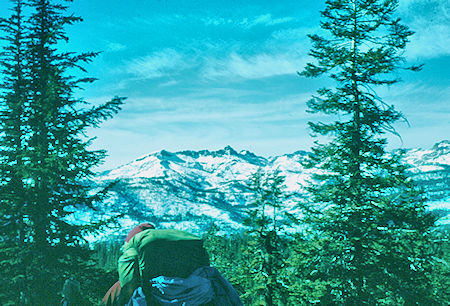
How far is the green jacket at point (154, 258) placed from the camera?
346cm

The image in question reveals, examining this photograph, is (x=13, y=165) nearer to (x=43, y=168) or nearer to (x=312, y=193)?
(x=43, y=168)

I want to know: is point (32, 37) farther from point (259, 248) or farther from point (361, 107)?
point (259, 248)

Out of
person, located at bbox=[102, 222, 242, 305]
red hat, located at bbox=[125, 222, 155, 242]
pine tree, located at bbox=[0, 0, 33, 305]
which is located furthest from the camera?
pine tree, located at bbox=[0, 0, 33, 305]

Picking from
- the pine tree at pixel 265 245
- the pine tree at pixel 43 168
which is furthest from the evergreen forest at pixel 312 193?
the pine tree at pixel 265 245

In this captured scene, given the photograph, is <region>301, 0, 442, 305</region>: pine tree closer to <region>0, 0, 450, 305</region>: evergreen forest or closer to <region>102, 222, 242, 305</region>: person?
<region>0, 0, 450, 305</region>: evergreen forest

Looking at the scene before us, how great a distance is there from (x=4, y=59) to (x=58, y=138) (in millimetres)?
3767

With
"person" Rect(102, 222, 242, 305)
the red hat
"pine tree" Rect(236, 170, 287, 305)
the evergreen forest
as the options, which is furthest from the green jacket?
"pine tree" Rect(236, 170, 287, 305)

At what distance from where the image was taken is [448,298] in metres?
32.6

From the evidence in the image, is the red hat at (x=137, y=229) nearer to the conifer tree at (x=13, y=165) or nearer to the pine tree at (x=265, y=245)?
the conifer tree at (x=13, y=165)

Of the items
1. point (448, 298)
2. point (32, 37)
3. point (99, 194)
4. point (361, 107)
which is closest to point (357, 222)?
point (361, 107)

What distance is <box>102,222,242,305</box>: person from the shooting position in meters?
3.45

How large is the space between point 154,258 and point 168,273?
0.23 m

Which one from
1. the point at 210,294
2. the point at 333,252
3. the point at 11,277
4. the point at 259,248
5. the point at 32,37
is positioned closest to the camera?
the point at 210,294

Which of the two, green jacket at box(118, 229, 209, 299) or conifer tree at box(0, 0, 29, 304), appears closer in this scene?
green jacket at box(118, 229, 209, 299)
